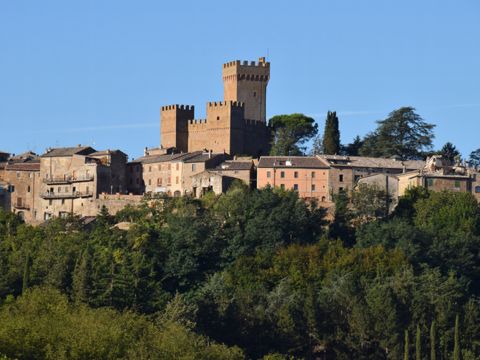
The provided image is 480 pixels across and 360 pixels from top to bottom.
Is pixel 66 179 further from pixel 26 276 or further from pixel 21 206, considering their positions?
pixel 26 276

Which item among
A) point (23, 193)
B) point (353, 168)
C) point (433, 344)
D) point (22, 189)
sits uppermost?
point (353, 168)

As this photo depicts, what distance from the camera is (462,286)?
289 ft

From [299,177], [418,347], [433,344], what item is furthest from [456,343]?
Answer: [299,177]

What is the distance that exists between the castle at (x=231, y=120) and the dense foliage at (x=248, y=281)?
8.61 meters

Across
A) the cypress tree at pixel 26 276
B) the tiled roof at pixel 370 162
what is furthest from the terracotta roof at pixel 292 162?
the cypress tree at pixel 26 276

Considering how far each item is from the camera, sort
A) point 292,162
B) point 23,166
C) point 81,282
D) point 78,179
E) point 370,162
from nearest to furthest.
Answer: point 81,282 → point 292,162 → point 370,162 → point 78,179 → point 23,166

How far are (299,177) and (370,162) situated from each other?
4.69m

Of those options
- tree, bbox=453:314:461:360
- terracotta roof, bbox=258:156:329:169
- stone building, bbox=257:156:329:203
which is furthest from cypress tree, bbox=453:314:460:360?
terracotta roof, bbox=258:156:329:169

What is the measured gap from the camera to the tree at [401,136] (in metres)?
108

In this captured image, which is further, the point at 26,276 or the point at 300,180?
the point at 300,180

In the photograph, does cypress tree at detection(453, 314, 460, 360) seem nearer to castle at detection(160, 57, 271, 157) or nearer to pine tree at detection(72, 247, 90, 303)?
pine tree at detection(72, 247, 90, 303)

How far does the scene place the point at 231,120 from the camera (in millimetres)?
105688

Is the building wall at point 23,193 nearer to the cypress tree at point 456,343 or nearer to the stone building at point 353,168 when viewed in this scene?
the stone building at point 353,168

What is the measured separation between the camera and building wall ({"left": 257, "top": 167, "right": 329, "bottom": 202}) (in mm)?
98375
